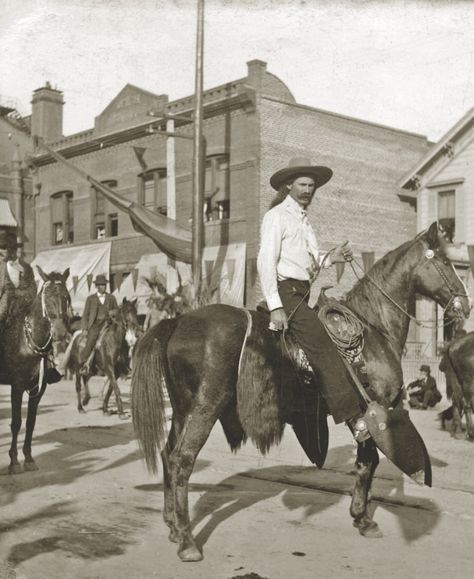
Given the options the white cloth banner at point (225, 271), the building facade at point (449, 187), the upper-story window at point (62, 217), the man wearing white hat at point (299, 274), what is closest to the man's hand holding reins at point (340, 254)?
the man wearing white hat at point (299, 274)

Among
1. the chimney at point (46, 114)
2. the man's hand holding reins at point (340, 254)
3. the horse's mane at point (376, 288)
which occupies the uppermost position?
the chimney at point (46, 114)

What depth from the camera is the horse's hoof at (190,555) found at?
16.5 ft

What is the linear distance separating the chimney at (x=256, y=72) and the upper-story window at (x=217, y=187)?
2.63m

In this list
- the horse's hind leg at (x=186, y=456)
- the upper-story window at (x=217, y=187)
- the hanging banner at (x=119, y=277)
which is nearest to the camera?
the horse's hind leg at (x=186, y=456)

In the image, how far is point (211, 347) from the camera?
5.55 meters

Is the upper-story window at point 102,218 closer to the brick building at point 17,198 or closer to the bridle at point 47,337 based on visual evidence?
the brick building at point 17,198

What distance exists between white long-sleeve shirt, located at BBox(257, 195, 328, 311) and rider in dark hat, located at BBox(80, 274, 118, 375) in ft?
29.1

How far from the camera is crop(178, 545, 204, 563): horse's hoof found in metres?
5.04

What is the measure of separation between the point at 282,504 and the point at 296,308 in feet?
6.72

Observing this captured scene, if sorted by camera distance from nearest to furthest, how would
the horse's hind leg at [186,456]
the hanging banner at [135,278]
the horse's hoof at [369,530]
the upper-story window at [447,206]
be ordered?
the horse's hind leg at [186,456] → the horse's hoof at [369,530] → the upper-story window at [447,206] → the hanging banner at [135,278]

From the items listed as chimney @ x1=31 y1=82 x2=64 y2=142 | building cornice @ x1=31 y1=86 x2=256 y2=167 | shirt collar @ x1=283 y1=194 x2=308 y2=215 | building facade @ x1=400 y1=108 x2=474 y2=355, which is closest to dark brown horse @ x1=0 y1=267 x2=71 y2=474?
shirt collar @ x1=283 y1=194 x2=308 y2=215

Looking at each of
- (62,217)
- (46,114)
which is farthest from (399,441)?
(46,114)

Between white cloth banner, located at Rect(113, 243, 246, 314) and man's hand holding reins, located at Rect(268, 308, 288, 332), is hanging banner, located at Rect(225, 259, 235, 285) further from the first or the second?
man's hand holding reins, located at Rect(268, 308, 288, 332)

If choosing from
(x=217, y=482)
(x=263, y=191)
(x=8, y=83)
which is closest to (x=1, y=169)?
(x=263, y=191)
